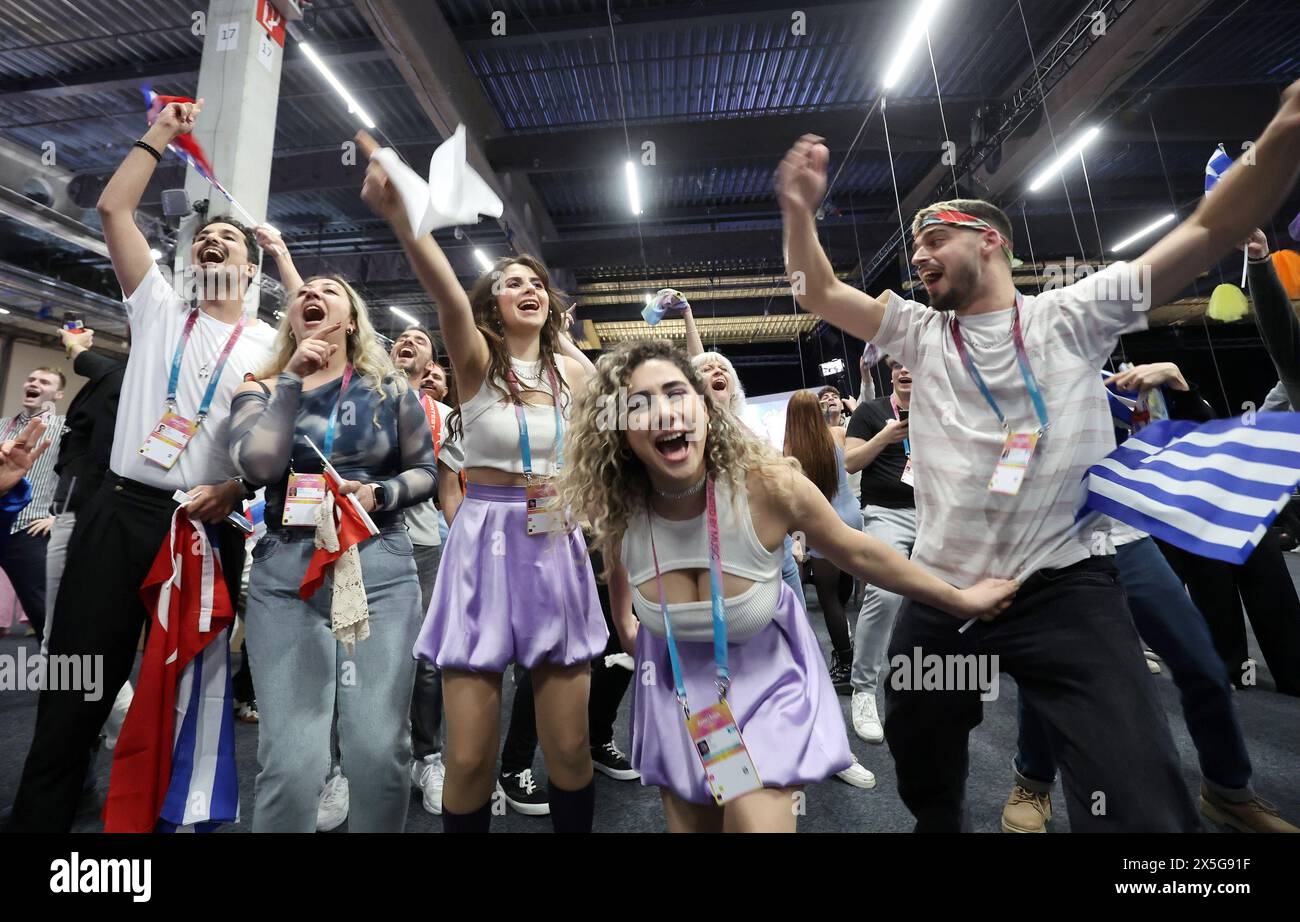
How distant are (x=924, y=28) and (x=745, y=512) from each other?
5.72 m

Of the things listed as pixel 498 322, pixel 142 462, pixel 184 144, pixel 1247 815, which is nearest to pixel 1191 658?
pixel 1247 815

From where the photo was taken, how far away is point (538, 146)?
6.91 metres

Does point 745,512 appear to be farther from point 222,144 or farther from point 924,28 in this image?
point 924,28

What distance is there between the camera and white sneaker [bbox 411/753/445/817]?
2.36 metres

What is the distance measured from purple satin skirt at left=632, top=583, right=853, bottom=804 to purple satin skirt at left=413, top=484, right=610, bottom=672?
240 millimetres

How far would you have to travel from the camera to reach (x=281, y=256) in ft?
6.68

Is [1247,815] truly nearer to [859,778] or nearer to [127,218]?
[859,778]

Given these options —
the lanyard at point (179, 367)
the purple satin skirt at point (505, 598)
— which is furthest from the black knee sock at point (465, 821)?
the lanyard at point (179, 367)

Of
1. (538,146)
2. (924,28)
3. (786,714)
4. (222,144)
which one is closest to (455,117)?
(538,146)

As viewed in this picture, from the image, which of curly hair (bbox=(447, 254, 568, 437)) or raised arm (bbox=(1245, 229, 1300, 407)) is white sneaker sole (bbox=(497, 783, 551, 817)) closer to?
curly hair (bbox=(447, 254, 568, 437))

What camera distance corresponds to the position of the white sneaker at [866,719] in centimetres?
291

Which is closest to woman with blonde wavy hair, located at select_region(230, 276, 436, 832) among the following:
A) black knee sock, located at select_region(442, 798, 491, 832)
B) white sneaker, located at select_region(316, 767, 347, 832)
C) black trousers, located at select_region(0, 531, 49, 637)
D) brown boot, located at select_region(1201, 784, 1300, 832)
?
black knee sock, located at select_region(442, 798, 491, 832)

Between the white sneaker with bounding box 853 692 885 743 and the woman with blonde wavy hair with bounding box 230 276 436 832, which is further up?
the woman with blonde wavy hair with bounding box 230 276 436 832

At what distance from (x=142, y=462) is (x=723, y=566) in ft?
5.41
